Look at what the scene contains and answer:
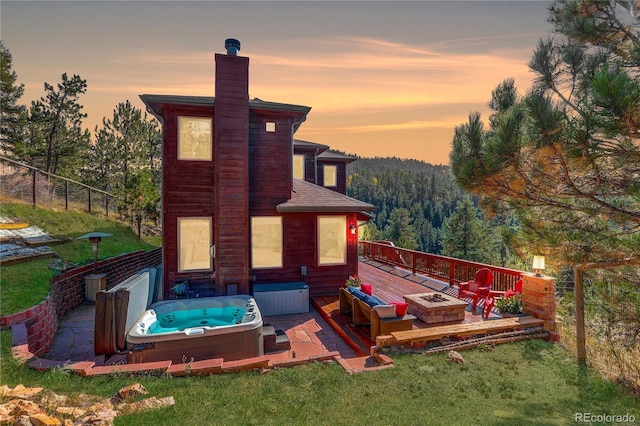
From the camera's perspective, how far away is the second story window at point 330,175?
1786 cm

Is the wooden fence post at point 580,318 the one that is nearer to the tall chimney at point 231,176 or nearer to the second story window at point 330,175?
the tall chimney at point 231,176

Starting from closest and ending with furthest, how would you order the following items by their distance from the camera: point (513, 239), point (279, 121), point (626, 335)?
point (626, 335) → point (513, 239) → point (279, 121)

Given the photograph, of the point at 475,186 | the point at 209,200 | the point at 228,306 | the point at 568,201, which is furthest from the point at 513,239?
the point at 209,200

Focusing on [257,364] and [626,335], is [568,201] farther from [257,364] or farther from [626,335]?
[257,364]

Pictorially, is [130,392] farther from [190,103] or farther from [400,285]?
[400,285]

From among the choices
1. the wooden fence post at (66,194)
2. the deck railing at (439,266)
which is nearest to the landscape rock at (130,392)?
the deck railing at (439,266)

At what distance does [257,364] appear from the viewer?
469 cm

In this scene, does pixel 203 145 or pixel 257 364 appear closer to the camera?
pixel 257 364

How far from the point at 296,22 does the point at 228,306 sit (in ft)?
27.0

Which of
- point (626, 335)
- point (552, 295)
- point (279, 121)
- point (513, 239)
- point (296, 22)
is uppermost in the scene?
point (296, 22)

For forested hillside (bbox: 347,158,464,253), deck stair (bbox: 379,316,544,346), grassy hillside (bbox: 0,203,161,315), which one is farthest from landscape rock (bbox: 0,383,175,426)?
forested hillside (bbox: 347,158,464,253)

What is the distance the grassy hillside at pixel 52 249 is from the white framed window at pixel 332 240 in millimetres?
6564

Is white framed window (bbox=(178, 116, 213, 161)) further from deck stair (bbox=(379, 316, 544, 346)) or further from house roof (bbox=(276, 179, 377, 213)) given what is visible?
deck stair (bbox=(379, 316, 544, 346))

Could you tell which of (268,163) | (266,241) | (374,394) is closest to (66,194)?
(268,163)
